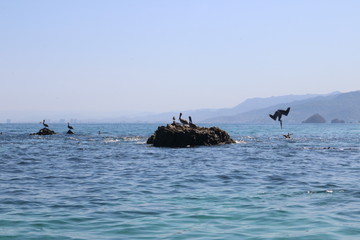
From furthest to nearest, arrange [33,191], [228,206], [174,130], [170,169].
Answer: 1. [174,130]
2. [170,169]
3. [33,191]
4. [228,206]

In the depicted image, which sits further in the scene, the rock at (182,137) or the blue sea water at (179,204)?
the rock at (182,137)

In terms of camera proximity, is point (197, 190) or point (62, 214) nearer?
point (62, 214)

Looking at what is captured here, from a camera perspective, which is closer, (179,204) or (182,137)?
(179,204)

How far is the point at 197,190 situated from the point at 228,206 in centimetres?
303

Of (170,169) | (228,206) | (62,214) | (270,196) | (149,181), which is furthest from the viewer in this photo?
(170,169)

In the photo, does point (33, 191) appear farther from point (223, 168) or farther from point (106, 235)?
point (223, 168)

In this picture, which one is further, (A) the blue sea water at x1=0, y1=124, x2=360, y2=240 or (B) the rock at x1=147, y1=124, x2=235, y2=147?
(B) the rock at x1=147, y1=124, x2=235, y2=147

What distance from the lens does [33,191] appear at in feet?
51.3

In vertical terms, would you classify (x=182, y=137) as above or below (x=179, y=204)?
above

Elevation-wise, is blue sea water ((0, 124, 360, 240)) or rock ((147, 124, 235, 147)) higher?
rock ((147, 124, 235, 147))

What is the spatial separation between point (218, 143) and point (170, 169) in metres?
22.2

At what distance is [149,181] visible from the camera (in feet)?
60.1

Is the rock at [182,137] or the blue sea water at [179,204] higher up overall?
the rock at [182,137]

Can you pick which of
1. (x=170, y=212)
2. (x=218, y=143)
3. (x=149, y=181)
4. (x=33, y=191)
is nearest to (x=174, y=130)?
(x=218, y=143)
